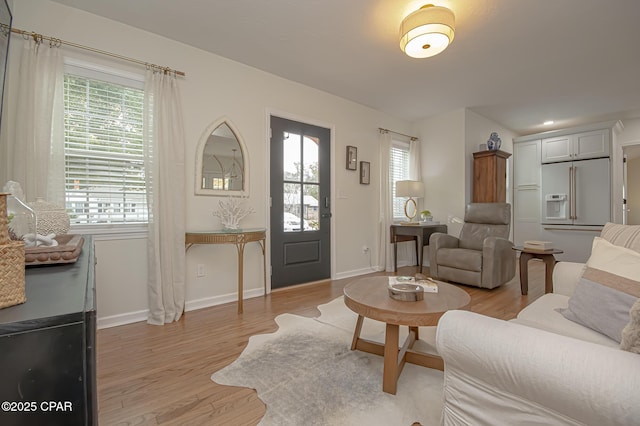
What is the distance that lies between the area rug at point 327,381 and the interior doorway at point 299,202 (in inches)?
52.5

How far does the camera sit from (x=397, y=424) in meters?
1.29

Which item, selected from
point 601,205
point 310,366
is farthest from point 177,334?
point 601,205

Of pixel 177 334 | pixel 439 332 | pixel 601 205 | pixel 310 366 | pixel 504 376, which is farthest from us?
pixel 601 205

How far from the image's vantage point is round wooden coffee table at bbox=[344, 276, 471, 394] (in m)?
1.46

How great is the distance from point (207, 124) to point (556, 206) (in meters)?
5.96

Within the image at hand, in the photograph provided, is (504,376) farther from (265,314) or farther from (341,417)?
(265,314)

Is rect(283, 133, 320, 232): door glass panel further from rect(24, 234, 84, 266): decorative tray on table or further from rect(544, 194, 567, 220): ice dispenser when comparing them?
rect(544, 194, 567, 220): ice dispenser

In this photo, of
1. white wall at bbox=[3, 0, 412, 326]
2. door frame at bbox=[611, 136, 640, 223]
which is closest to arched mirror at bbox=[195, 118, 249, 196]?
white wall at bbox=[3, 0, 412, 326]

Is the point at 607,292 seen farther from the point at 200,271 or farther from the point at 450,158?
the point at 450,158

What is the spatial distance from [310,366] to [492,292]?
2.59 meters

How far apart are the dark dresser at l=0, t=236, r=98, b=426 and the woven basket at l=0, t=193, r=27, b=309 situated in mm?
21

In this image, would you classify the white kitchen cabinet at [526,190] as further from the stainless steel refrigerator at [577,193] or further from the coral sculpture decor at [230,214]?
the coral sculpture decor at [230,214]

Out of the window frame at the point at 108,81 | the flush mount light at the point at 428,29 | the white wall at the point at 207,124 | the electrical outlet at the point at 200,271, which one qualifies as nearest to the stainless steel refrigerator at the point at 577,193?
the white wall at the point at 207,124

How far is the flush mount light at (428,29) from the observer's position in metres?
2.12
